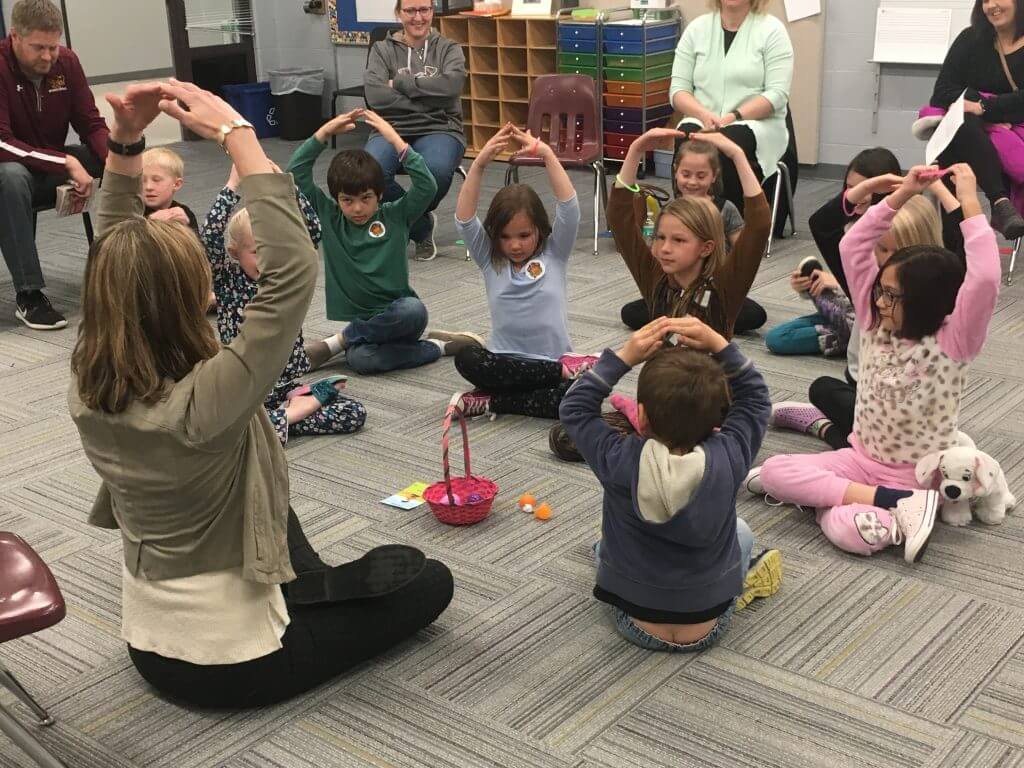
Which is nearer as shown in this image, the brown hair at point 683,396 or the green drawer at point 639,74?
the brown hair at point 683,396

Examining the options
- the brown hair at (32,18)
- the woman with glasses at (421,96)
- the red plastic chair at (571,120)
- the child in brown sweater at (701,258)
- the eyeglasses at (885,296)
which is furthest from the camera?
the red plastic chair at (571,120)

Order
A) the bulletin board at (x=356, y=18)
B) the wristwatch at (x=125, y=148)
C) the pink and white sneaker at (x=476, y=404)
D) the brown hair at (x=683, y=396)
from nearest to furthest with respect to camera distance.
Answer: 1. the wristwatch at (x=125, y=148)
2. the brown hair at (x=683, y=396)
3. the pink and white sneaker at (x=476, y=404)
4. the bulletin board at (x=356, y=18)

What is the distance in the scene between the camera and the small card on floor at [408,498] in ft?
9.96

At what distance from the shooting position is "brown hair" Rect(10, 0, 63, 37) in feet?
15.0

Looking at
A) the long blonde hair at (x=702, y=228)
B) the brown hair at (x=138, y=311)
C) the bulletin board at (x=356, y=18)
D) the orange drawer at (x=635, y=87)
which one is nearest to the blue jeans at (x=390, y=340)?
the long blonde hair at (x=702, y=228)

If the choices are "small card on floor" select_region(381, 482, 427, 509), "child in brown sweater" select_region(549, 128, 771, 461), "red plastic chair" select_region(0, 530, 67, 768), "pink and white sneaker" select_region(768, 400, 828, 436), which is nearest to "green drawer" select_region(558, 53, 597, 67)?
"child in brown sweater" select_region(549, 128, 771, 461)

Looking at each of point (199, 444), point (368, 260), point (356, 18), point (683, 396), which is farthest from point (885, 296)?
point (356, 18)

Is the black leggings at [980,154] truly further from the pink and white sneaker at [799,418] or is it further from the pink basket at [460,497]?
the pink basket at [460,497]

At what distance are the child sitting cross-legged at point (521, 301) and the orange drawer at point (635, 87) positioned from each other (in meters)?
3.27

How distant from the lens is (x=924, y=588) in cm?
257

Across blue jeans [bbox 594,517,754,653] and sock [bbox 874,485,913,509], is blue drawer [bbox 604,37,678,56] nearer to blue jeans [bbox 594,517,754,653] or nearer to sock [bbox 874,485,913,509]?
sock [bbox 874,485,913,509]

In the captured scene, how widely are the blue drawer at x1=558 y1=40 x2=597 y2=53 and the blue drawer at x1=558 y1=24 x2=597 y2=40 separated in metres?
0.02

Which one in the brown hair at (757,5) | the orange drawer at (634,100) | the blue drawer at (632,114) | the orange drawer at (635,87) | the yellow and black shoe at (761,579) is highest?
the brown hair at (757,5)

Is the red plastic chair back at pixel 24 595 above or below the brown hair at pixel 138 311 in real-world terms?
below
